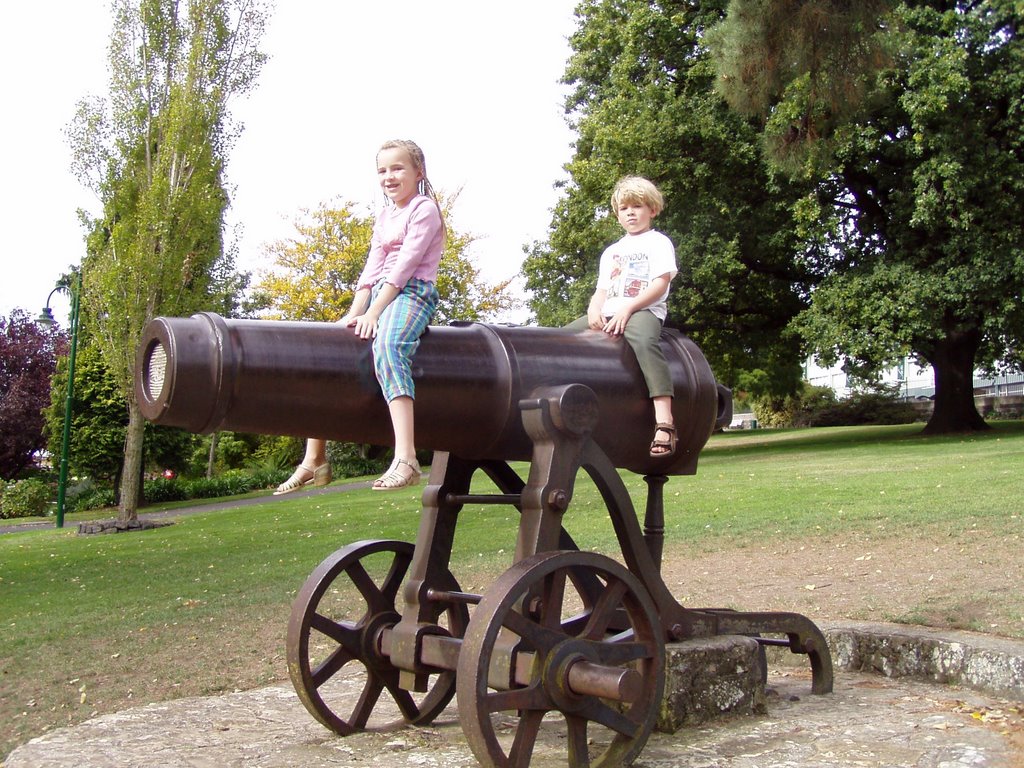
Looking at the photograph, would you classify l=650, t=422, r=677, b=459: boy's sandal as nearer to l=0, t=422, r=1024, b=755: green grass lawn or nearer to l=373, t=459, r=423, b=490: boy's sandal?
l=373, t=459, r=423, b=490: boy's sandal

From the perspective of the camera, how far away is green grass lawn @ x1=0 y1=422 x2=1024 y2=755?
243 inches

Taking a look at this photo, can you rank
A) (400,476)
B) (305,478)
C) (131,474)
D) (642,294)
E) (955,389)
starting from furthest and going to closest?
(955,389), (131,474), (642,294), (305,478), (400,476)

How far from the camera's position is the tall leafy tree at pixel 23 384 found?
2886cm

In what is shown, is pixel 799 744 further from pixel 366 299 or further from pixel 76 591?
pixel 76 591

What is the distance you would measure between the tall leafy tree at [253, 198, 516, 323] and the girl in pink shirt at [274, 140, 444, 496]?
89.4 ft

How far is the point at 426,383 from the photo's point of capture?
11.7 ft

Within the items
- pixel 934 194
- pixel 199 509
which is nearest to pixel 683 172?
pixel 934 194

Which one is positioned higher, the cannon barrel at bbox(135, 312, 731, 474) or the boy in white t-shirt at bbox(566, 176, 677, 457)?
the boy in white t-shirt at bbox(566, 176, 677, 457)

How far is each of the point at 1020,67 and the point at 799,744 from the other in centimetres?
1965

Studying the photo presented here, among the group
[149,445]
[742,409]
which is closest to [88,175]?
[149,445]

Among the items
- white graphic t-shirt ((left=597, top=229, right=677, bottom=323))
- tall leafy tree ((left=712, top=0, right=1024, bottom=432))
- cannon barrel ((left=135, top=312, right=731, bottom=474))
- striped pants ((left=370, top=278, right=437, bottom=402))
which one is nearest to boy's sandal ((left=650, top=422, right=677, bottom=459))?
cannon barrel ((left=135, top=312, right=731, bottom=474))

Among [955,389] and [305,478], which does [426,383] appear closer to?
[305,478]

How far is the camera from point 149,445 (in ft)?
79.4

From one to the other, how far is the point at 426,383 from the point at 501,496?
719mm
